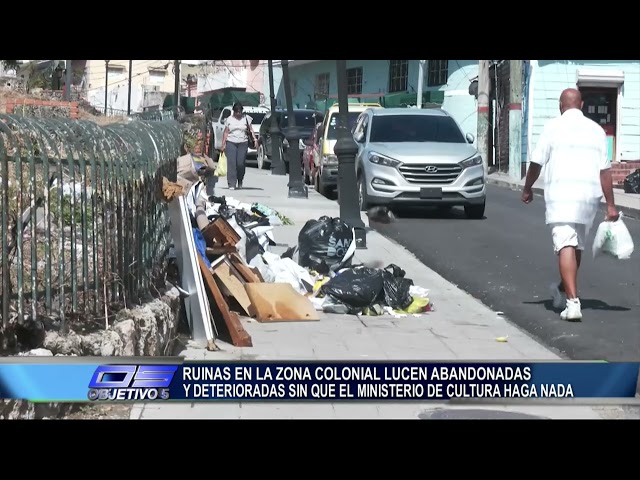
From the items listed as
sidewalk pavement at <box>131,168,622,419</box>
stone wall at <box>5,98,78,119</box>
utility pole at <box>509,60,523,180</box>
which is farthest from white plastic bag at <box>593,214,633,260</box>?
utility pole at <box>509,60,523,180</box>

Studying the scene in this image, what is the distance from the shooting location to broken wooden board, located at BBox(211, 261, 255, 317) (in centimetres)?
840

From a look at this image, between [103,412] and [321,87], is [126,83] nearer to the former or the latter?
[321,87]

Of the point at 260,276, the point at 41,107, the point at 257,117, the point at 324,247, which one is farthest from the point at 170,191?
the point at 257,117

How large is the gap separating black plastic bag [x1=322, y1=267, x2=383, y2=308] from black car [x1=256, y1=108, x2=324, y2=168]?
15823mm

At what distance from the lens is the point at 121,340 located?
6.13m

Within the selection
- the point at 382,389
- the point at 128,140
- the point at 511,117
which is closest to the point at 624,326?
the point at 382,389

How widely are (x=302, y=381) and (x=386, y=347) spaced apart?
246 centimetres

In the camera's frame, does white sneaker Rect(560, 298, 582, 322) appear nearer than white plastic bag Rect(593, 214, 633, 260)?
No

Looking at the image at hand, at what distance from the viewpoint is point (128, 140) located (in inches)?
283

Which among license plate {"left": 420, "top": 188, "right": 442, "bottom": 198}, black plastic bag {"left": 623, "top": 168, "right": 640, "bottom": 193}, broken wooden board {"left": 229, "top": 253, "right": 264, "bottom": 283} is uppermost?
black plastic bag {"left": 623, "top": 168, "right": 640, "bottom": 193}

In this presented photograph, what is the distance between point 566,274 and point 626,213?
9080mm

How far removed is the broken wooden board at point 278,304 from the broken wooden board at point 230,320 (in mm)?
669

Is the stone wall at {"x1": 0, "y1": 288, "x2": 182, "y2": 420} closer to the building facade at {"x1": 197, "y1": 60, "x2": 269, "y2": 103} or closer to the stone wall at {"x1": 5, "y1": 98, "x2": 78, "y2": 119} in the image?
the stone wall at {"x1": 5, "y1": 98, "x2": 78, "y2": 119}

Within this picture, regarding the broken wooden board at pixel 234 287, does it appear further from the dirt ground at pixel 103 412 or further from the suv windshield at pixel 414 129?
the suv windshield at pixel 414 129
